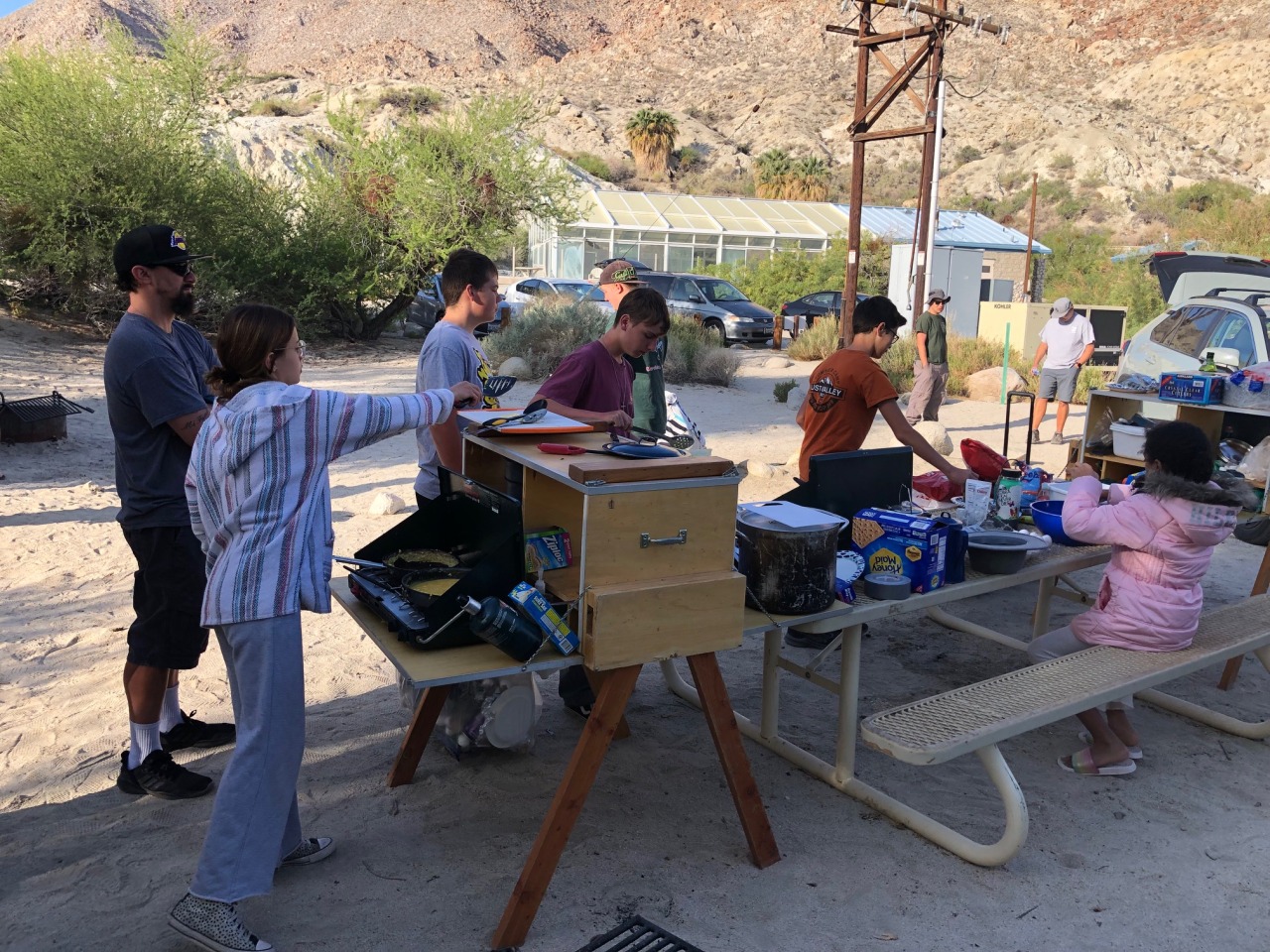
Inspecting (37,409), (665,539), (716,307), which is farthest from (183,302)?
(716,307)

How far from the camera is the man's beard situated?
3197 mm

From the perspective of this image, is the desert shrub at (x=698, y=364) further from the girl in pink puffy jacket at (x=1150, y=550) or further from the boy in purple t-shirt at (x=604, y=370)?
the girl in pink puffy jacket at (x=1150, y=550)

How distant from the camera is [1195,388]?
18.6 ft

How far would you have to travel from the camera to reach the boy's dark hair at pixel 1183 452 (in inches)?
141

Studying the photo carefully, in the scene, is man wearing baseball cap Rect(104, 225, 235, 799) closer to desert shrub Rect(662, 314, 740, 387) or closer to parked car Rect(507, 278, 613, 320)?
desert shrub Rect(662, 314, 740, 387)

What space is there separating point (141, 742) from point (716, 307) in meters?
18.4

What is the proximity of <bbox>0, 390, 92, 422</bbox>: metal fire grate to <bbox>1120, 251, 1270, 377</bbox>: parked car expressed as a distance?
31.4ft

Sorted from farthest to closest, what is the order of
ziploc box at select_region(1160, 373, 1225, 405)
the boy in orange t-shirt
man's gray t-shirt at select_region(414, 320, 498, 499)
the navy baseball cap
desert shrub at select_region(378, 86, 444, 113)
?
1. desert shrub at select_region(378, 86, 444, 113)
2. ziploc box at select_region(1160, 373, 1225, 405)
3. the boy in orange t-shirt
4. man's gray t-shirt at select_region(414, 320, 498, 499)
5. the navy baseball cap

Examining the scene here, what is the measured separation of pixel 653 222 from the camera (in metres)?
29.7

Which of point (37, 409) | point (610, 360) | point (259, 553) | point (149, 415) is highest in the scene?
point (610, 360)

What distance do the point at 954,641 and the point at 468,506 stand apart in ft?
10.3

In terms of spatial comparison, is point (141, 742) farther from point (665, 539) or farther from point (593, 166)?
point (593, 166)

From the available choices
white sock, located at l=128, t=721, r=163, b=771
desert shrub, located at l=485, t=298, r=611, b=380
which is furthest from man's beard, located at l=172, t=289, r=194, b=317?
desert shrub, located at l=485, t=298, r=611, b=380

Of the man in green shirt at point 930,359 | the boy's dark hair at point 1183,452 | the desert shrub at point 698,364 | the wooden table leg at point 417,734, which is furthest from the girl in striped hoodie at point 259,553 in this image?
the desert shrub at point 698,364
